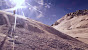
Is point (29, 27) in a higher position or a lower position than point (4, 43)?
higher

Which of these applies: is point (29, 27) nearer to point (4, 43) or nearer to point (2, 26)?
point (2, 26)

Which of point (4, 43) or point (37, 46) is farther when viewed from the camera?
point (37, 46)

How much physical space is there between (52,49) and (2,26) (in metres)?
5.26

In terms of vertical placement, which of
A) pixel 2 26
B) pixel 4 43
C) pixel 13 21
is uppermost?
pixel 13 21

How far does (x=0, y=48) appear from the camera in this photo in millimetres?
6605

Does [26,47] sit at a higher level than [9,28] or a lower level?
lower

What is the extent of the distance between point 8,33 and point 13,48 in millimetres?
2293

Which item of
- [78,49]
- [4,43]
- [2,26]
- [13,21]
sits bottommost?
[78,49]

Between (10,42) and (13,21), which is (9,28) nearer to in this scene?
(13,21)

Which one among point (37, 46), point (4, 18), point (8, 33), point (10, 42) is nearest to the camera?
point (10, 42)

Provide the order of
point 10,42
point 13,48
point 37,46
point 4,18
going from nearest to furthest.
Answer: point 13,48 → point 10,42 → point 37,46 → point 4,18

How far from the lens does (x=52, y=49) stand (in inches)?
337

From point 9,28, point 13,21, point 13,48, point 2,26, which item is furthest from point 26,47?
point 13,21

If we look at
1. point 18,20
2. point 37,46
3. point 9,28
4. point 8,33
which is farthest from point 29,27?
point 37,46
